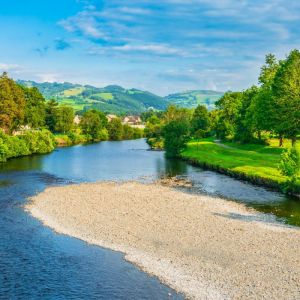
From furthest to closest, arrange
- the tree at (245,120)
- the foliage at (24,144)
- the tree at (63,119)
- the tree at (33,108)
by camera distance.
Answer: the tree at (63,119) < the tree at (33,108) < the tree at (245,120) < the foliage at (24,144)

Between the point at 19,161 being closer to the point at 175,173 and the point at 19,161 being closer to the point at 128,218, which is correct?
the point at 175,173

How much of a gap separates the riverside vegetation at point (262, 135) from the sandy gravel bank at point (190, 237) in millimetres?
14682

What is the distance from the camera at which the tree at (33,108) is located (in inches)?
5497

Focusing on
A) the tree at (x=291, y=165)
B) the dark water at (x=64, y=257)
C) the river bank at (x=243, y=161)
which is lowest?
the dark water at (x=64, y=257)

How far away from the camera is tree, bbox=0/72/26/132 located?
11550 cm

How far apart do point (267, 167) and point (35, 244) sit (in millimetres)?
48951

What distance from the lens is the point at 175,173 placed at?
277 feet

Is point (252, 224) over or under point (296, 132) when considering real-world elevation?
under

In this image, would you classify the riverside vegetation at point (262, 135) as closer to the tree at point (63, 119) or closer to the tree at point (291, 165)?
the tree at point (291, 165)

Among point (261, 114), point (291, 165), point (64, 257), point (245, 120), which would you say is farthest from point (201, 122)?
point (64, 257)

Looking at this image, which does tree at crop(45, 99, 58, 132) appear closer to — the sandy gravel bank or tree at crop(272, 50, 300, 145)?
tree at crop(272, 50, 300, 145)

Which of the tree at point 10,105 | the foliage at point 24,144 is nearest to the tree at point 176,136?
the foliage at point 24,144

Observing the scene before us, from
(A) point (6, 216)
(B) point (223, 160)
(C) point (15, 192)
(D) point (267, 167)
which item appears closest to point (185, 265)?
(A) point (6, 216)

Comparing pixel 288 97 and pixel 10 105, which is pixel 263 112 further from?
pixel 10 105
